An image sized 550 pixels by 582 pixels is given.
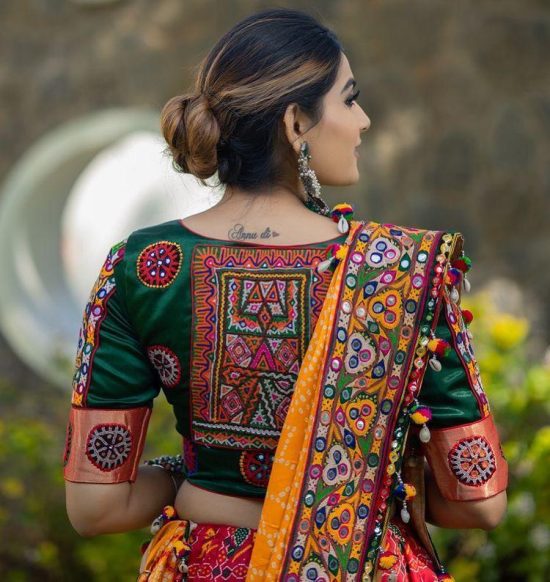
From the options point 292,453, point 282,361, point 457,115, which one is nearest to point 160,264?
point 282,361

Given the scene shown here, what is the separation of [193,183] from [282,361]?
327 centimetres

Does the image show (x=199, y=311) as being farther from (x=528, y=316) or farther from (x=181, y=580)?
(x=528, y=316)

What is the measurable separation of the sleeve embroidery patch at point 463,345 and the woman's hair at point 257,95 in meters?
0.34

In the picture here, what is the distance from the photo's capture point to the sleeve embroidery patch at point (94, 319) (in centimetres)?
193

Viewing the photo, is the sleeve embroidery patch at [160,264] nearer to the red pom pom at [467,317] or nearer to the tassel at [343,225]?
the tassel at [343,225]

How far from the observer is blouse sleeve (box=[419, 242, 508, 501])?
181 cm

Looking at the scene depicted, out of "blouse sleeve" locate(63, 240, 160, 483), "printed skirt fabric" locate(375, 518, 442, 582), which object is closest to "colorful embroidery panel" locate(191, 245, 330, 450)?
"blouse sleeve" locate(63, 240, 160, 483)

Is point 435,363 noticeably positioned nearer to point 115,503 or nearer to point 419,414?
point 419,414

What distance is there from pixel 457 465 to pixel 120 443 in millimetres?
556

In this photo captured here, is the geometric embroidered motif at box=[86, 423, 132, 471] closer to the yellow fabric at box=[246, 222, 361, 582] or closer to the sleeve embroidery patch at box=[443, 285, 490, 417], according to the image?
the yellow fabric at box=[246, 222, 361, 582]

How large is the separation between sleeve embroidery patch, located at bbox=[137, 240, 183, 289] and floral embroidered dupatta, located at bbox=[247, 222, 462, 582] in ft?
0.88

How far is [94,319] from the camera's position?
194 centimetres

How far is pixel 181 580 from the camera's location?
6.38 ft

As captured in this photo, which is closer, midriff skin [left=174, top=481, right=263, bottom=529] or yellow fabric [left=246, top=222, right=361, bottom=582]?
yellow fabric [left=246, top=222, right=361, bottom=582]
